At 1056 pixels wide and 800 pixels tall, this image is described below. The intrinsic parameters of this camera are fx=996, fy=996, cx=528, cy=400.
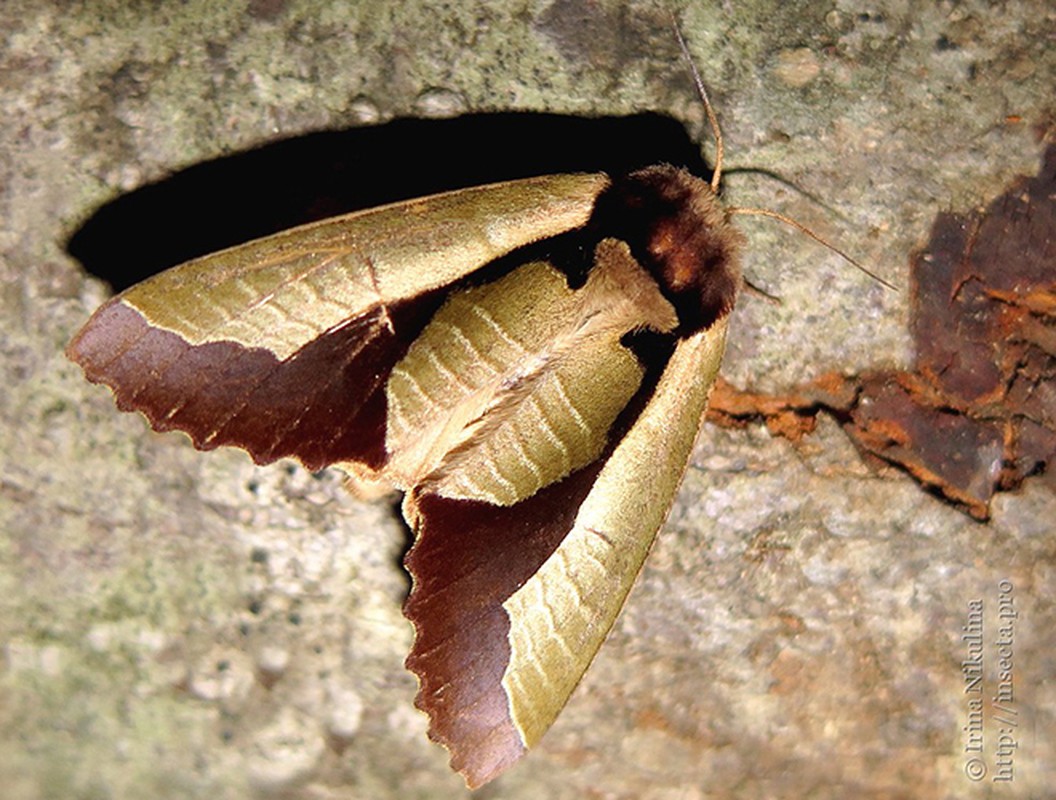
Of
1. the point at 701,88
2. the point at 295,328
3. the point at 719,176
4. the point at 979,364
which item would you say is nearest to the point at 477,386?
the point at 295,328

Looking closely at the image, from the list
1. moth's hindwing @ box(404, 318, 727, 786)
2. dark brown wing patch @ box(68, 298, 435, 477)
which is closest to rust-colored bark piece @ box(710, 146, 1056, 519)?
moth's hindwing @ box(404, 318, 727, 786)

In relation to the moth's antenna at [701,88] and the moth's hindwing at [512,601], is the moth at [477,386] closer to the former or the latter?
the moth's hindwing at [512,601]

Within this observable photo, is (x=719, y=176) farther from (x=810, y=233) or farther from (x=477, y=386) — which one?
(x=477, y=386)

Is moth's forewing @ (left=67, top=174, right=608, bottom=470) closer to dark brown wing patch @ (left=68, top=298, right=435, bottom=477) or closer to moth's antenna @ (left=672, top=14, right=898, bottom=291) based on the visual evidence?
dark brown wing patch @ (left=68, top=298, right=435, bottom=477)

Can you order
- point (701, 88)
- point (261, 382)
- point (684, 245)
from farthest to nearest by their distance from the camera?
point (701, 88), point (684, 245), point (261, 382)

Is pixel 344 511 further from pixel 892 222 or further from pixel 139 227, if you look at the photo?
pixel 892 222

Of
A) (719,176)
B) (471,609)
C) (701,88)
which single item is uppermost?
(701,88)

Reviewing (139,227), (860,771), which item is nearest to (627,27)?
(139,227)
